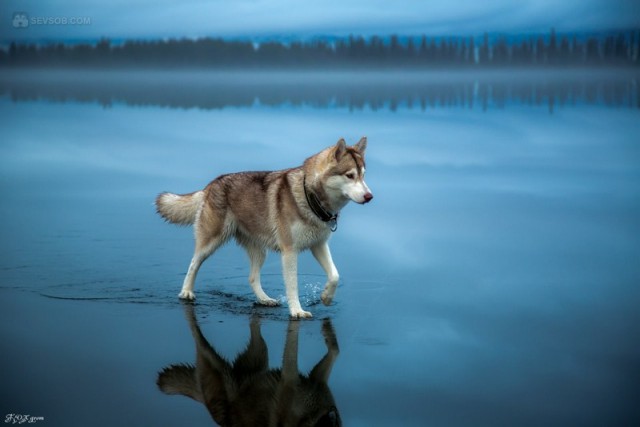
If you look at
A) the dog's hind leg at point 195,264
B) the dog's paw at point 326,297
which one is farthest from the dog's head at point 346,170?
the dog's hind leg at point 195,264

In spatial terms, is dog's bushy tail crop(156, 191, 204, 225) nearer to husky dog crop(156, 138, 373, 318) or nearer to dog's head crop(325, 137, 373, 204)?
husky dog crop(156, 138, 373, 318)

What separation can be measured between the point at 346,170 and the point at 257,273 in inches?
71.6

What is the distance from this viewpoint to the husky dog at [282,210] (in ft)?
34.3

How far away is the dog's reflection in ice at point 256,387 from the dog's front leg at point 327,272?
1.12 meters

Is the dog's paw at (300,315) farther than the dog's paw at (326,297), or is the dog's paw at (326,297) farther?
the dog's paw at (326,297)

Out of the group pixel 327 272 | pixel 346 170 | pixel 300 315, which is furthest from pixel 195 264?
pixel 346 170

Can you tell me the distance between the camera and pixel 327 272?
10.8 meters

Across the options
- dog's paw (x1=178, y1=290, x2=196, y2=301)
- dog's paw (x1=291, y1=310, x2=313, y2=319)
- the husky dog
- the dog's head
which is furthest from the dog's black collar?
dog's paw (x1=178, y1=290, x2=196, y2=301)

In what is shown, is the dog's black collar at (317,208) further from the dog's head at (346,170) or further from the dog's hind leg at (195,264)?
the dog's hind leg at (195,264)

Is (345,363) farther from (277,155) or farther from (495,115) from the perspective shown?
(495,115)

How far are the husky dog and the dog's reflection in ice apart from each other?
4.66 ft

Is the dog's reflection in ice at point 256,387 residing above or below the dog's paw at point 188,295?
above

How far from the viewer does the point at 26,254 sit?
46.4ft

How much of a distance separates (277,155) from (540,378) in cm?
1809
